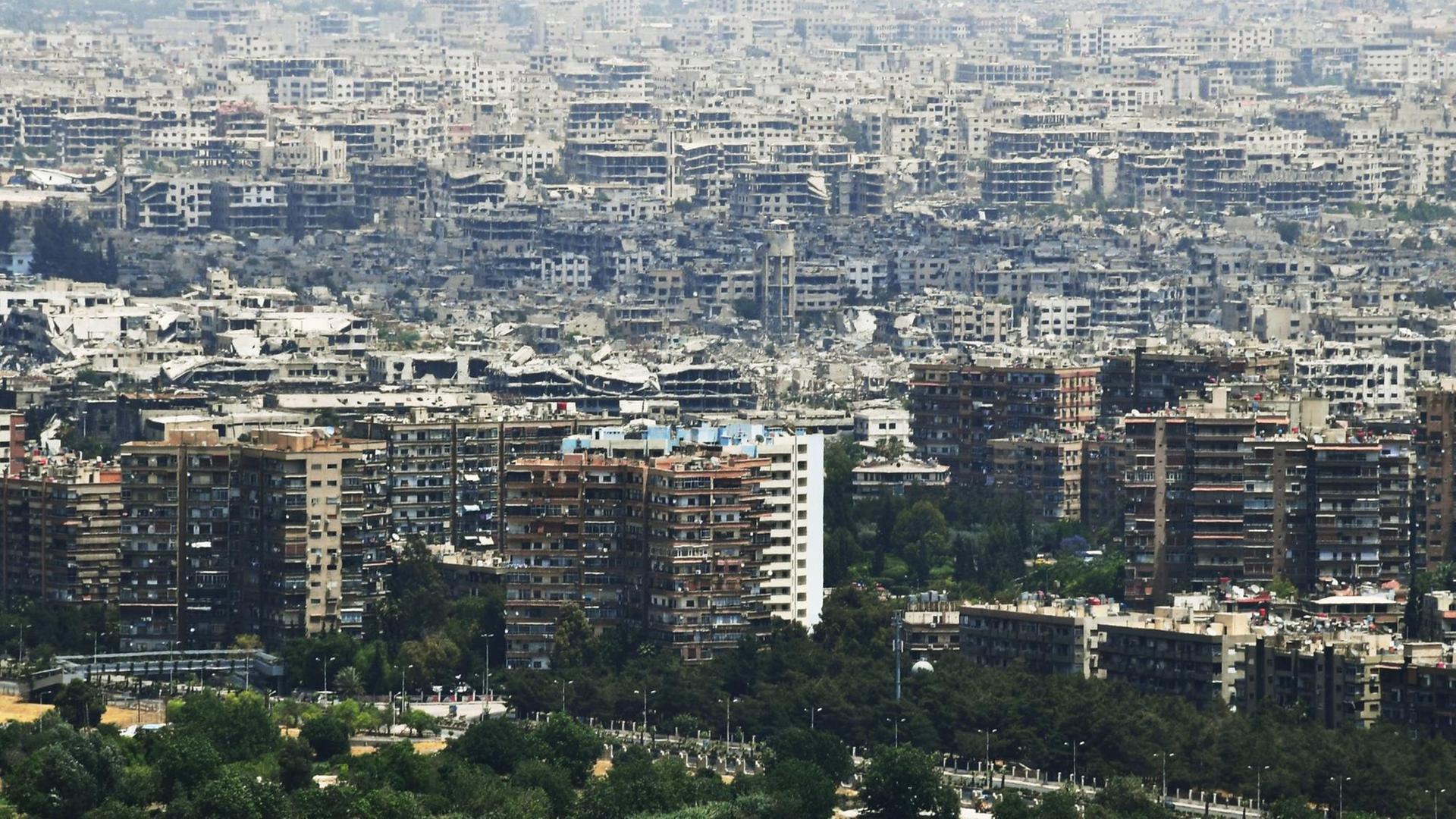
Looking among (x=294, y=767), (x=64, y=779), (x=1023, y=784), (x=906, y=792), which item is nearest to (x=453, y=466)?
(x=294, y=767)

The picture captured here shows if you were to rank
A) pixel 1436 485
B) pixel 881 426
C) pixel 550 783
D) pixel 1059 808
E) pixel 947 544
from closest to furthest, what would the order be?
pixel 1059 808
pixel 550 783
pixel 1436 485
pixel 947 544
pixel 881 426

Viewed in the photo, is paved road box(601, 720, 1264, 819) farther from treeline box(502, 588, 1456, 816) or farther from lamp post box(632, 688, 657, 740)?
lamp post box(632, 688, 657, 740)

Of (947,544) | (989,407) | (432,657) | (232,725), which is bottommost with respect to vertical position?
(232,725)

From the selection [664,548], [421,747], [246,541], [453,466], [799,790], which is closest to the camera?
[799,790]

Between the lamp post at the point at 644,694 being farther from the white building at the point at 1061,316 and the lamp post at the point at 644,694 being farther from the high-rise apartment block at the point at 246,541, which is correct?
the white building at the point at 1061,316

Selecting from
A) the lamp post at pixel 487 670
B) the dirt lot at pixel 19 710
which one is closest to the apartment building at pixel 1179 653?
the lamp post at pixel 487 670

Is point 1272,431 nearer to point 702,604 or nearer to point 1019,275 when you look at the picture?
point 702,604

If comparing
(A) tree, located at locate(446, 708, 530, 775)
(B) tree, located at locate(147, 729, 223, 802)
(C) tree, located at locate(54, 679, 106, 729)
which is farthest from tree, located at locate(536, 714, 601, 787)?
(C) tree, located at locate(54, 679, 106, 729)

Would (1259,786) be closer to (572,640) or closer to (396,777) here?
(396,777)

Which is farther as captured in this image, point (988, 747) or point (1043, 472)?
point (1043, 472)
